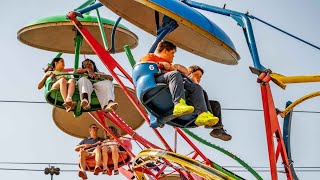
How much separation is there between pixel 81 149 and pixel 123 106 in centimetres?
189

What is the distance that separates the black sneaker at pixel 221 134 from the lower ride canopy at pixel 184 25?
117 centimetres

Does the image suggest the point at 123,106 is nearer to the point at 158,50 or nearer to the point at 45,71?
the point at 45,71

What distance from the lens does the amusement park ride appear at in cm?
1595

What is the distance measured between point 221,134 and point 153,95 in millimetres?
1565

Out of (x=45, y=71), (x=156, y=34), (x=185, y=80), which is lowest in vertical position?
(x=185, y=80)

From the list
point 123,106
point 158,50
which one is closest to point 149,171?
point 123,106

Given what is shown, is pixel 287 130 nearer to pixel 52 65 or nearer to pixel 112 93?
pixel 112 93

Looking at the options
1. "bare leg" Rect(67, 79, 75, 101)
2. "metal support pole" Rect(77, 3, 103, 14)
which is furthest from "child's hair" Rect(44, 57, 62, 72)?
"metal support pole" Rect(77, 3, 103, 14)

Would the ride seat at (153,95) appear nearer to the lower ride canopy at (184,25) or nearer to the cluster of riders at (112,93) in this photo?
the cluster of riders at (112,93)

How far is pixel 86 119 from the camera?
2352 cm

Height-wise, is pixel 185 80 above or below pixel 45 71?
below

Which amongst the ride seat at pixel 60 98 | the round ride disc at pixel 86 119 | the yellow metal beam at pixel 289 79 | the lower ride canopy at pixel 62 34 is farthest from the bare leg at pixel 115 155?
the yellow metal beam at pixel 289 79

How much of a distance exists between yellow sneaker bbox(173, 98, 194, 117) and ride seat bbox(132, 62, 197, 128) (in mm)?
518

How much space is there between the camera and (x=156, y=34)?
16875 millimetres
